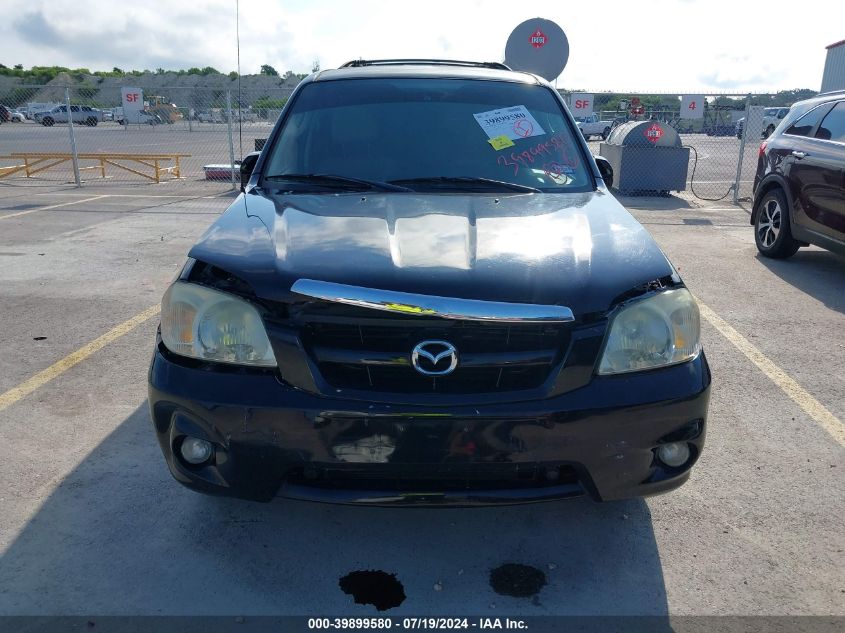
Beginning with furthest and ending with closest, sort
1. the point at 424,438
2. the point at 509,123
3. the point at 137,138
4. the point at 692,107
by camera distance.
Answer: the point at 137,138
the point at 692,107
the point at 509,123
the point at 424,438

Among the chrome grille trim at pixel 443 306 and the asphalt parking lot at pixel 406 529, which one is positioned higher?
the chrome grille trim at pixel 443 306

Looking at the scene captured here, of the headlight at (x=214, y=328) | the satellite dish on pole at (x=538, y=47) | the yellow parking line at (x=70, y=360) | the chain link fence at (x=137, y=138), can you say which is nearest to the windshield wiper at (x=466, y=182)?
the headlight at (x=214, y=328)

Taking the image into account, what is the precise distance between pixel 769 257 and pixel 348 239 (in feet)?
21.1

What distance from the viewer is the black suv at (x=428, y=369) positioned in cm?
218

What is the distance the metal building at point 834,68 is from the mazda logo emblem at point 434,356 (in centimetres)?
2732

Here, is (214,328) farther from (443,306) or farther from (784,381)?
(784,381)

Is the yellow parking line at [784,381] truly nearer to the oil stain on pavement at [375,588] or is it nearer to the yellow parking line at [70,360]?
the oil stain on pavement at [375,588]

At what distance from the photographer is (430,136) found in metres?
3.53

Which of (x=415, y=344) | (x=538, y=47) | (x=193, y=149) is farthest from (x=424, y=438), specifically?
(x=193, y=149)

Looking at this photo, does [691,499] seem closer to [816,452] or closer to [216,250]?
[816,452]

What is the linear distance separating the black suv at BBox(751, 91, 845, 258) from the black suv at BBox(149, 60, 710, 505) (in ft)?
15.6

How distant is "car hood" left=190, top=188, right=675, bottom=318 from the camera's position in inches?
89.4

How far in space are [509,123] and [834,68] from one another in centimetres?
2756

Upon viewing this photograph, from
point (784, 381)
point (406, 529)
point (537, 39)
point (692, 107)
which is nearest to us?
point (406, 529)
